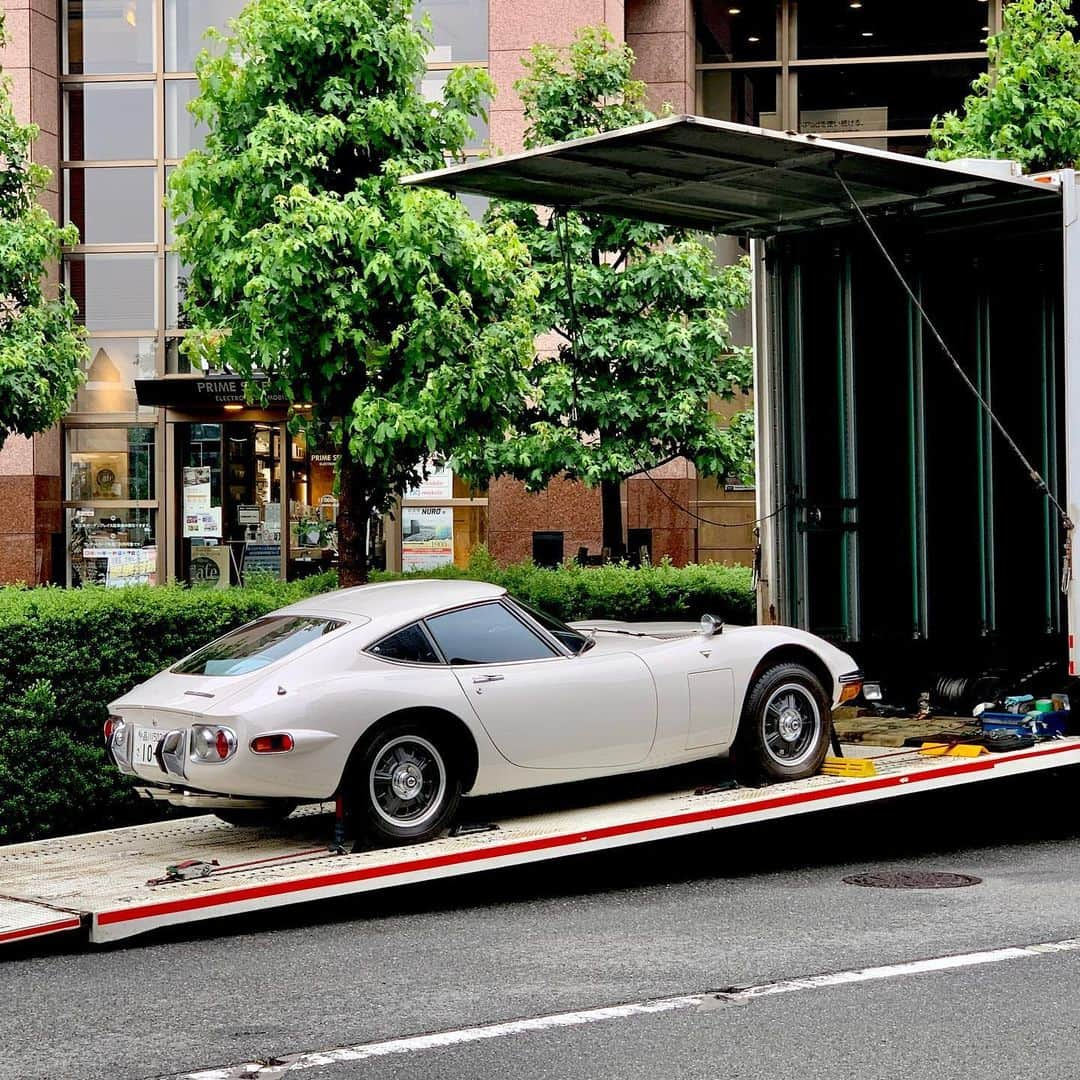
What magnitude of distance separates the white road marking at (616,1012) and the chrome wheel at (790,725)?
230 centimetres

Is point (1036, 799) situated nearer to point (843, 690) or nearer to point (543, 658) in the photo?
point (843, 690)

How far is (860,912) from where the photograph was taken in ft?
26.0

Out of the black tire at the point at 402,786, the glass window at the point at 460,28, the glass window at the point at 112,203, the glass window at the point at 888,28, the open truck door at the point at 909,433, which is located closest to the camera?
the black tire at the point at 402,786

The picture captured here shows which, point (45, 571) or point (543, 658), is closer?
point (543, 658)

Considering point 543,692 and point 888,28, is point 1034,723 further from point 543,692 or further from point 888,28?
point 888,28

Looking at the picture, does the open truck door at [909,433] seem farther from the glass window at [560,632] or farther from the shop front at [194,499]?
the shop front at [194,499]

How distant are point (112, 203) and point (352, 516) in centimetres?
1199

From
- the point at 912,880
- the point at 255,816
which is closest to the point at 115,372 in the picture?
the point at 255,816

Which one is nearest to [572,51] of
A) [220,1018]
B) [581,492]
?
[581,492]

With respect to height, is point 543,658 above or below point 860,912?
above

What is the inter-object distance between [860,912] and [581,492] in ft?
48.8

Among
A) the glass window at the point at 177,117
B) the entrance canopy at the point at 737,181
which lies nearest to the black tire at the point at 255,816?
the entrance canopy at the point at 737,181

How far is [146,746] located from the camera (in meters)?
8.16

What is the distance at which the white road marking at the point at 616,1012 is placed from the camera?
560cm
